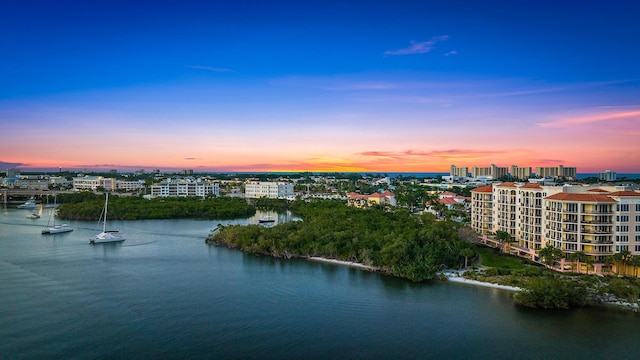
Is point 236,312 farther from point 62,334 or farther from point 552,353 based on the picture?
point 552,353

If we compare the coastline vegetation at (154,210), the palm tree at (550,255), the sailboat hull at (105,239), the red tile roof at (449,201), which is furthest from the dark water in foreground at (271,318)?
the red tile roof at (449,201)

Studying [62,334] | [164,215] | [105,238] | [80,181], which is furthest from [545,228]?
[80,181]

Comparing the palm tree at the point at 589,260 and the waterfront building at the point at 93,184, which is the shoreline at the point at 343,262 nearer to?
the palm tree at the point at 589,260

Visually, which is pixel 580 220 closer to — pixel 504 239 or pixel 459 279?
pixel 504 239

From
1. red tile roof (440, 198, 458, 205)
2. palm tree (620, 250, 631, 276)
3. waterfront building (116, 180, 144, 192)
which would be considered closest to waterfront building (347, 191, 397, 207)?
red tile roof (440, 198, 458, 205)

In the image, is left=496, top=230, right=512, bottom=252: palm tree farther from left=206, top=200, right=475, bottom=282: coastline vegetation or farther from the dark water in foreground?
the dark water in foreground

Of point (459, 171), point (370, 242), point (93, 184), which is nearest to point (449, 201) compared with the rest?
point (370, 242)
